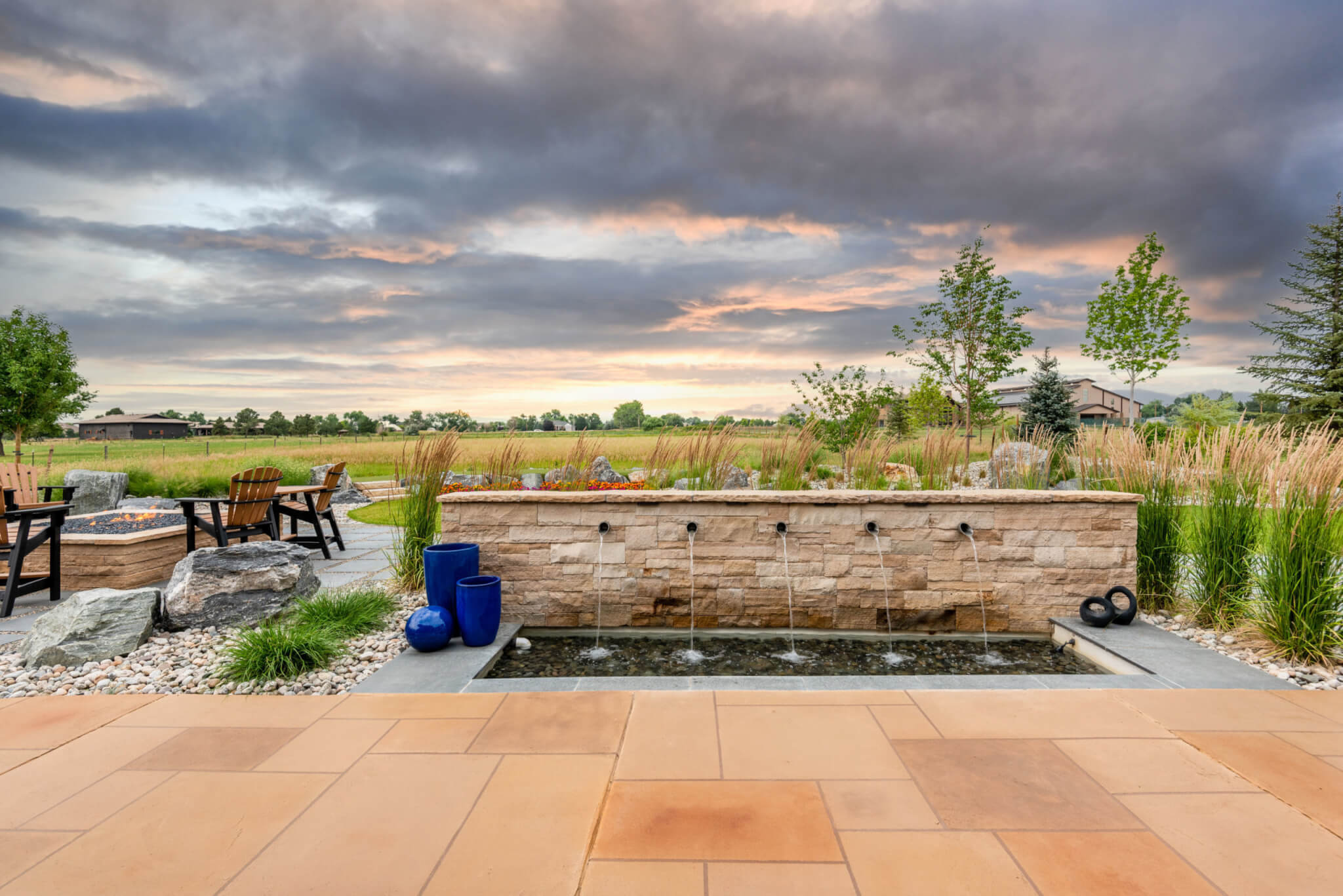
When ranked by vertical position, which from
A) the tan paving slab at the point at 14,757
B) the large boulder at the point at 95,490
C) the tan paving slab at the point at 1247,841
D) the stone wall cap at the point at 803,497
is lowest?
the tan paving slab at the point at 14,757

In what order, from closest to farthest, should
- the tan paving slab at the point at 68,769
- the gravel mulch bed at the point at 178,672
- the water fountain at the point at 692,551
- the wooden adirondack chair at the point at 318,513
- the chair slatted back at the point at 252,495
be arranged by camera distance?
1. the tan paving slab at the point at 68,769
2. the gravel mulch bed at the point at 178,672
3. the water fountain at the point at 692,551
4. the chair slatted back at the point at 252,495
5. the wooden adirondack chair at the point at 318,513

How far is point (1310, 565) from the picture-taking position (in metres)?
3.06

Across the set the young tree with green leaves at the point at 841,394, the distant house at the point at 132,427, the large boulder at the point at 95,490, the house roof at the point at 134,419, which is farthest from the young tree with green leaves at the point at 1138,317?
the house roof at the point at 134,419

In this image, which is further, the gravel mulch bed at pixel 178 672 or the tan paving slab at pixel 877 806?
the gravel mulch bed at pixel 178 672

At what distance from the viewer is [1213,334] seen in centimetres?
1332

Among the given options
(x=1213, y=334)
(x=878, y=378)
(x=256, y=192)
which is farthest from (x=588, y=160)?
(x=1213, y=334)

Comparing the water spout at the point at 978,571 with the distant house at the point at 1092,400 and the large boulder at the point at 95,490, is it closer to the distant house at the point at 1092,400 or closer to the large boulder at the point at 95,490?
the large boulder at the point at 95,490

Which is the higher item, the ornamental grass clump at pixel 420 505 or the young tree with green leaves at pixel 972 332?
the young tree with green leaves at pixel 972 332

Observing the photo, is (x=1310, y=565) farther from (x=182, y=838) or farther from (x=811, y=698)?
(x=182, y=838)

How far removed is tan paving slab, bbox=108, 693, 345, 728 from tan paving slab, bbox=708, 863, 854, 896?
1973 millimetres

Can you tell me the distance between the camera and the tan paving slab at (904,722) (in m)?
2.25

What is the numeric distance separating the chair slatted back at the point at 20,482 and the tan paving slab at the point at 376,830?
506 cm

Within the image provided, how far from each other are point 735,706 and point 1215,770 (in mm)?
1772

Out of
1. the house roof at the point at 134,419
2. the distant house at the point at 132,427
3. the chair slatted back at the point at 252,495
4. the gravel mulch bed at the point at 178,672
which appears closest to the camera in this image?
the gravel mulch bed at the point at 178,672
